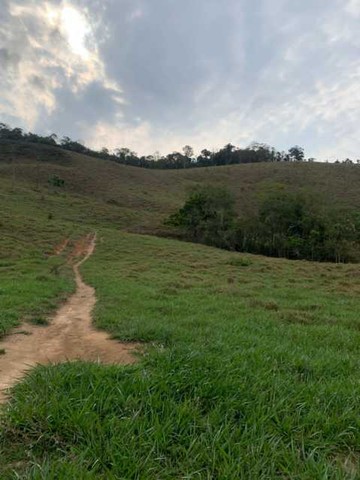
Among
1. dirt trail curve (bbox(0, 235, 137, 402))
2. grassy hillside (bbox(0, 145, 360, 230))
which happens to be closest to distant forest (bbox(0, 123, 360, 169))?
grassy hillside (bbox(0, 145, 360, 230))

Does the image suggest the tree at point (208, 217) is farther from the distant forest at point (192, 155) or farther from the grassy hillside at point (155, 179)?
the distant forest at point (192, 155)

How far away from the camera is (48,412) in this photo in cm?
333

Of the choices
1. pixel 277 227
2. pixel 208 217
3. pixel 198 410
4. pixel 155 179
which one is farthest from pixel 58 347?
pixel 155 179

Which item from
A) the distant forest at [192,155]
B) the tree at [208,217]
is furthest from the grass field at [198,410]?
the distant forest at [192,155]

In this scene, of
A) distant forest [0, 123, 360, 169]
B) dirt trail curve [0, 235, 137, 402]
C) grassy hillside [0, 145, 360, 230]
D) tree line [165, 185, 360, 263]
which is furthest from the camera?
distant forest [0, 123, 360, 169]

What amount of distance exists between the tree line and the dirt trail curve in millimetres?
41814

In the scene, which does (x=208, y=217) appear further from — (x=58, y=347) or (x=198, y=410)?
(x=198, y=410)

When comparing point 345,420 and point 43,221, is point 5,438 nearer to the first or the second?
point 345,420

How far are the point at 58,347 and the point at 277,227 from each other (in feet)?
157

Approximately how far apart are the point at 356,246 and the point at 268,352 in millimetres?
47449

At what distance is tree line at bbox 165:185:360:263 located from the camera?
156 feet

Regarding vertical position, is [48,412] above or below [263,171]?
below

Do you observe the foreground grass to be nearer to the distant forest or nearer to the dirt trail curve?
the dirt trail curve

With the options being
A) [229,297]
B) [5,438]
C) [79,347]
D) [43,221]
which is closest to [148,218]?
[43,221]
